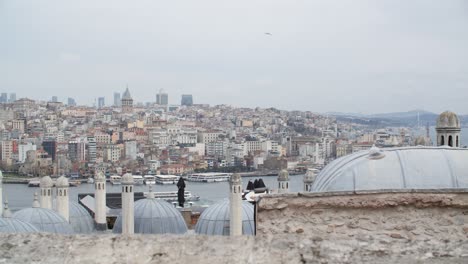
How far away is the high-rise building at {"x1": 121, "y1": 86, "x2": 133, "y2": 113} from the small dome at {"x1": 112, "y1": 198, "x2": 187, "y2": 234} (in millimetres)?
68153

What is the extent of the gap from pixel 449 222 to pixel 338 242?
0.39 metres

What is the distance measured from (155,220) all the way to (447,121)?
462 centimetres

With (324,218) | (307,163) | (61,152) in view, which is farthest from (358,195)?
(61,152)

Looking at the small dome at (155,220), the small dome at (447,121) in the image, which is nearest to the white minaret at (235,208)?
the small dome at (155,220)

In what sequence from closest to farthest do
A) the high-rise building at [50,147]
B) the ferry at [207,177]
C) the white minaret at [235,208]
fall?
the white minaret at [235,208] < the ferry at [207,177] < the high-rise building at [50,147]

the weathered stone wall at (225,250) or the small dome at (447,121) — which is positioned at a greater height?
the small dome at (447,121)

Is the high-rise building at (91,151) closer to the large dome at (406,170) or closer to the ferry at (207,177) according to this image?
the ferry at (207,177)

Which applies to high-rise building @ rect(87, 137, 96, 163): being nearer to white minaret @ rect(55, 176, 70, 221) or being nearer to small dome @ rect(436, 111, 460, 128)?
white minaret @ rect(55, 176, 70, 221)

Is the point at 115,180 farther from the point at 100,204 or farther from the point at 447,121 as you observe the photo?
the point at 447,121

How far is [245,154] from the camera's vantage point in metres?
50.8

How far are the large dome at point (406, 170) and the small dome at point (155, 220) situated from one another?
569 cm

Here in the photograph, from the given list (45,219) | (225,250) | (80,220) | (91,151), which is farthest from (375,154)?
(91,151)

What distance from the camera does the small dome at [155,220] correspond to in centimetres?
889

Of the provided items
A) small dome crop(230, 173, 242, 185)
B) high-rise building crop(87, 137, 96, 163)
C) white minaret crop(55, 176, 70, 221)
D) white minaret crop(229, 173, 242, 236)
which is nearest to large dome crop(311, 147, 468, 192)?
white minaret crop(229, 173, 242, 236)
